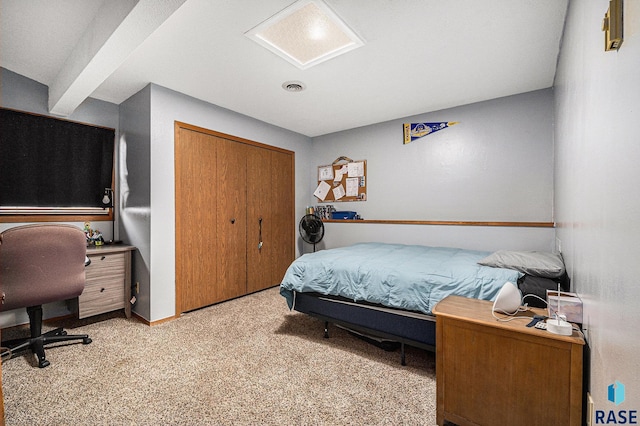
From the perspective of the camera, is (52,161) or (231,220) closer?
(52,161)

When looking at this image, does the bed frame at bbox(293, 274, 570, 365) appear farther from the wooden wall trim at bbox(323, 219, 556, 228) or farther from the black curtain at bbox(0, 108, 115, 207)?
the black curtain at bbox(0, 108, 115, 207)

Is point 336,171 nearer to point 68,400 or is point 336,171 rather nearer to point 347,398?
point 347,398

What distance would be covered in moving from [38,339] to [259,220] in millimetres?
2459

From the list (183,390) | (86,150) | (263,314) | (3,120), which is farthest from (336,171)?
(3,120)

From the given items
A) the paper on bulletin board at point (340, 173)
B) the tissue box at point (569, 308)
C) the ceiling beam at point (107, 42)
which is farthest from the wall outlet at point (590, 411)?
the paper on bulletin board at point (340, 173)

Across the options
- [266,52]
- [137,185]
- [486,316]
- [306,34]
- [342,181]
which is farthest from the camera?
[342,181]

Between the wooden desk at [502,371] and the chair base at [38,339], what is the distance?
283cm

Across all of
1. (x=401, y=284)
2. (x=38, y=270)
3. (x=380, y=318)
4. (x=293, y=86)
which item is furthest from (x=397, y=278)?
(x=38, y=270)

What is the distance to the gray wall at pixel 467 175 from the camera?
A: 309 centimetres

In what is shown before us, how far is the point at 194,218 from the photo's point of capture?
326cm

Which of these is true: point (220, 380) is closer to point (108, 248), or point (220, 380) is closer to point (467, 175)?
point (108, 248)

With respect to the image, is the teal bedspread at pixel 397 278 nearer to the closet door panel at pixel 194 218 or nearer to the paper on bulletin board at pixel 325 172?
the closet door panel at pixel 194 218

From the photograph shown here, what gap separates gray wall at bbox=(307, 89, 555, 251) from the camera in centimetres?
309

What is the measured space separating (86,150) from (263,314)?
2772 millimetres
